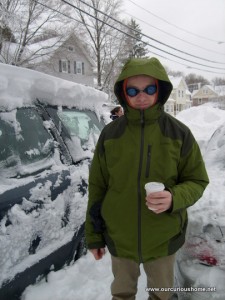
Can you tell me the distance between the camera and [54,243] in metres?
2.61

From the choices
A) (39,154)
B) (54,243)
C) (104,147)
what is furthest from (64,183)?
(104,147)

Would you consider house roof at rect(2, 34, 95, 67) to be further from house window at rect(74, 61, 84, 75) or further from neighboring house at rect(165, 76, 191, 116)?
neighboring house at rect(165, 76, 191, 116)

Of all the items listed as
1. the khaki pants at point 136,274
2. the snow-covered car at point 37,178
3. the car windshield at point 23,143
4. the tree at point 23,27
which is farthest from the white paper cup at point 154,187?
the tree at point 23,27

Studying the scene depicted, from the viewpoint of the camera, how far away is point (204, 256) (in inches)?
81.4

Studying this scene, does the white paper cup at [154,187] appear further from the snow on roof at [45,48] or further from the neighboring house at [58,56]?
the snow on roof at [45,48]

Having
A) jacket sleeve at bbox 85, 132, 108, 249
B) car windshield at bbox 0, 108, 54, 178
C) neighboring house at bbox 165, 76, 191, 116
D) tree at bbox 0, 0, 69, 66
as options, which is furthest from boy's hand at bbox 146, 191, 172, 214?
neighboring house at bbox 165, 76, 191, 116

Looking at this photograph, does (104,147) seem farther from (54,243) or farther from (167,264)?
(54,243)

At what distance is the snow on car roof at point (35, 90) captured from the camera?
2.40m

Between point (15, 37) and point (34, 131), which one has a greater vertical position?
point (15, 37)

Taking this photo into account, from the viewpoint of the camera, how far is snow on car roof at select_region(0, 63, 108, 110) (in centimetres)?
240

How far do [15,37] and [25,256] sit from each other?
2261 centimetres

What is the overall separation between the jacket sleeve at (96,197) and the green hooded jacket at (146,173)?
0.11 feet

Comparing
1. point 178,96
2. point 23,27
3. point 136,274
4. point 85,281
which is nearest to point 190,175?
point 136,274

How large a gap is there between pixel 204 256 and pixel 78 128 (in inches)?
71.8
